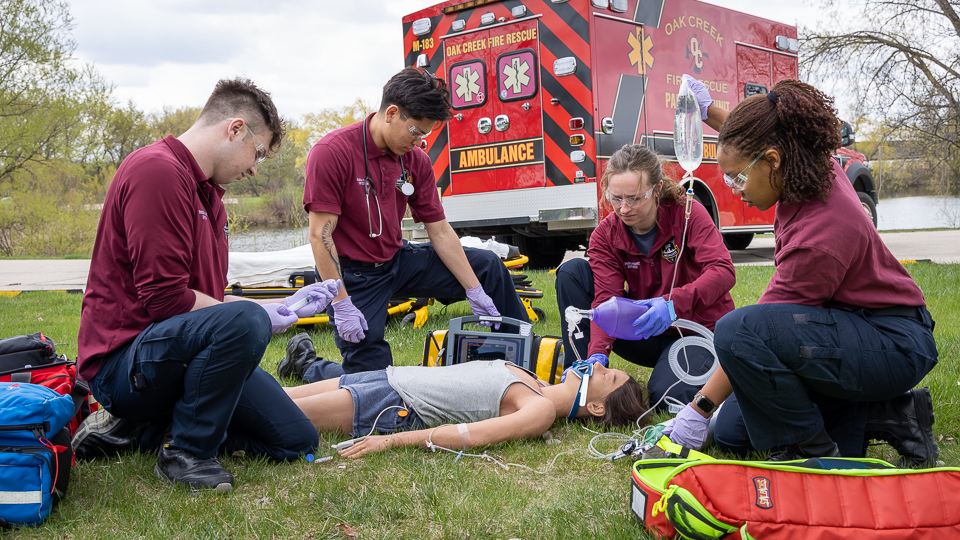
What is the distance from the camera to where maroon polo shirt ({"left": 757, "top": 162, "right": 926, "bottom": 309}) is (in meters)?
2.27

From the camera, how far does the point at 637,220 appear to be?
3.69 m

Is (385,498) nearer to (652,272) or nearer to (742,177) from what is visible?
(742,177)

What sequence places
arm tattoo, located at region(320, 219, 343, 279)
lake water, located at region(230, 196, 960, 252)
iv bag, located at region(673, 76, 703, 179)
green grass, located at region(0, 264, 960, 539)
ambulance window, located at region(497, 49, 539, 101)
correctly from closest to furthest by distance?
green grass, located at region(0, 264, 960, 539), iv bag, located at region(673, 76, 703, 179), arm tattoo, located at region(320, 219, 343, 279), ambulance window, located at region(497, 49, 539, 101), lake water, located at region(230, 196, 960, 252)

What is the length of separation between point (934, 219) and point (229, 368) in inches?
1066

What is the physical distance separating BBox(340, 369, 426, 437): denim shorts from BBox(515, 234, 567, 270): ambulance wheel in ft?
22.5

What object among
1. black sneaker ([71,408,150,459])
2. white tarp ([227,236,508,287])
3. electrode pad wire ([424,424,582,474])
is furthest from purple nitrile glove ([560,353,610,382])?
white tarp ([227,236,508,287])

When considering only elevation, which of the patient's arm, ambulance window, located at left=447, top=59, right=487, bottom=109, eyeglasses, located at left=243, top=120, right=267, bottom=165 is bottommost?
the patient's arm

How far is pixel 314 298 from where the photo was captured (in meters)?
3.12

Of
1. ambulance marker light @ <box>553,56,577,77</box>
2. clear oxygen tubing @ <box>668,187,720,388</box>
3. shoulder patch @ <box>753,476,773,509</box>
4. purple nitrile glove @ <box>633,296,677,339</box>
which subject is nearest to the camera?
shoulder patch @ <box>753,476,773,509</box>

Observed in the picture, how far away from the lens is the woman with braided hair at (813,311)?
2312mm

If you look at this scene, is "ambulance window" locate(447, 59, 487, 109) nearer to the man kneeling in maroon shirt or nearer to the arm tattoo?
the arm tattoo

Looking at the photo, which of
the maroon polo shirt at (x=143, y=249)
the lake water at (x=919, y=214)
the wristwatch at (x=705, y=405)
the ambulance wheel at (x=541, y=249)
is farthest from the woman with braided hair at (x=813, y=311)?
the lake water at (x=919, y=214)

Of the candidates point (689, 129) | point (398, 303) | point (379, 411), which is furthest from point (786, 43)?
point (379, 411)

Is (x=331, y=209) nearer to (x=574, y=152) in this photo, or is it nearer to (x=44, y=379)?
(x=44, y=379)
